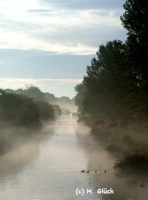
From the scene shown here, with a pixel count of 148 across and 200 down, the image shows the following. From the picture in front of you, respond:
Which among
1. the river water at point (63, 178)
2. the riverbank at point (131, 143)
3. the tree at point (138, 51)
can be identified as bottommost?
the river water at point (63, 178)

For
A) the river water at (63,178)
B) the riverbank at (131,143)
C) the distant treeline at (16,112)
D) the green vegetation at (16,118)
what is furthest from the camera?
the distant treeline at (16,112)

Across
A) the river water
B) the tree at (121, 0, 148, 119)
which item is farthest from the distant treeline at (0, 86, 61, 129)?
the tree at (121, 0, 148, 119)

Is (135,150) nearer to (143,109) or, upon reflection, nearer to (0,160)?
(143,109)

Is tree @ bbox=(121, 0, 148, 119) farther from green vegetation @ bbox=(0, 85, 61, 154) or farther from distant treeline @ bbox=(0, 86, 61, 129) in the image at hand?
distant treeline @ bbox=(0, 86, 61, 129)

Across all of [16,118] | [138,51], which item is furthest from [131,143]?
[16,118]

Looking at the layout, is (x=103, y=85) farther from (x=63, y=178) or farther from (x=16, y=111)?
(x=63, y=178)

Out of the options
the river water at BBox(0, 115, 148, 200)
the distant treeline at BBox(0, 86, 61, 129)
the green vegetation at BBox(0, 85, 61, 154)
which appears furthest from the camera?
the distant treeline at BBox(0, 86, 61, 129)

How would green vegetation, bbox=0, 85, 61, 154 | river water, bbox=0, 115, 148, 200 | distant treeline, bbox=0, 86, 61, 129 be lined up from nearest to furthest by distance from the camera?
1. river water, bbox=0, 115, 148, 200
2. green vegetation, bbox=0, 85, 61, 154
3. distant treeline, bbox=0, 86, 61, 129

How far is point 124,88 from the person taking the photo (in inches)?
1539

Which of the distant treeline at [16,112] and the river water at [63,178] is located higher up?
the distant treeline at [16,112]

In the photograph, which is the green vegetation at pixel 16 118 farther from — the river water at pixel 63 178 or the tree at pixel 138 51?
the tree at pixel 138 51

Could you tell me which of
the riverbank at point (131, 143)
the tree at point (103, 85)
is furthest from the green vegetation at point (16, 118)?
the riverbank at point (131, 143)

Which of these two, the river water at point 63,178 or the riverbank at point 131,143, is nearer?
the river water at point 63,178

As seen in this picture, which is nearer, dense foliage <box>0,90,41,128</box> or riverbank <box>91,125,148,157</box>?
riverbank <box>91,125,148,157</box>
